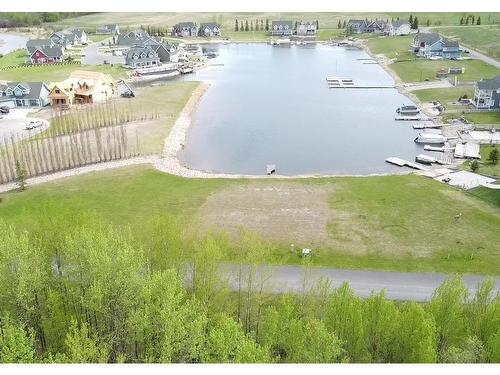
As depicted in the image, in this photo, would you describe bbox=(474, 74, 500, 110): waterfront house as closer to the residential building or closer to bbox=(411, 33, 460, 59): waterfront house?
bbox=(411, 33, 460, 59): waterfront house

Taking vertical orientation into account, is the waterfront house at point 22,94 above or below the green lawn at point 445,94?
above

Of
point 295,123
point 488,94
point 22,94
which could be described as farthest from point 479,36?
point 22,94

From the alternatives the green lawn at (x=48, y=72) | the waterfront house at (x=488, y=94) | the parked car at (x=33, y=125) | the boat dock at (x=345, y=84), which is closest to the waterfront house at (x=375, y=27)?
the boat dock at (x=345, y=84)

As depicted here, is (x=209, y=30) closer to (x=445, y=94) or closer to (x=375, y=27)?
(x=375, y=27)

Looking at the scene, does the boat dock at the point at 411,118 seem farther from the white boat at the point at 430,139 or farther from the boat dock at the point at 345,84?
the boat dock at the point at 345,84

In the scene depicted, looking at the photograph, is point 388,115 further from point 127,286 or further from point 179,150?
point 127,286

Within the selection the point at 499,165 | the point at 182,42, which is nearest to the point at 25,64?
the point at 182,42
